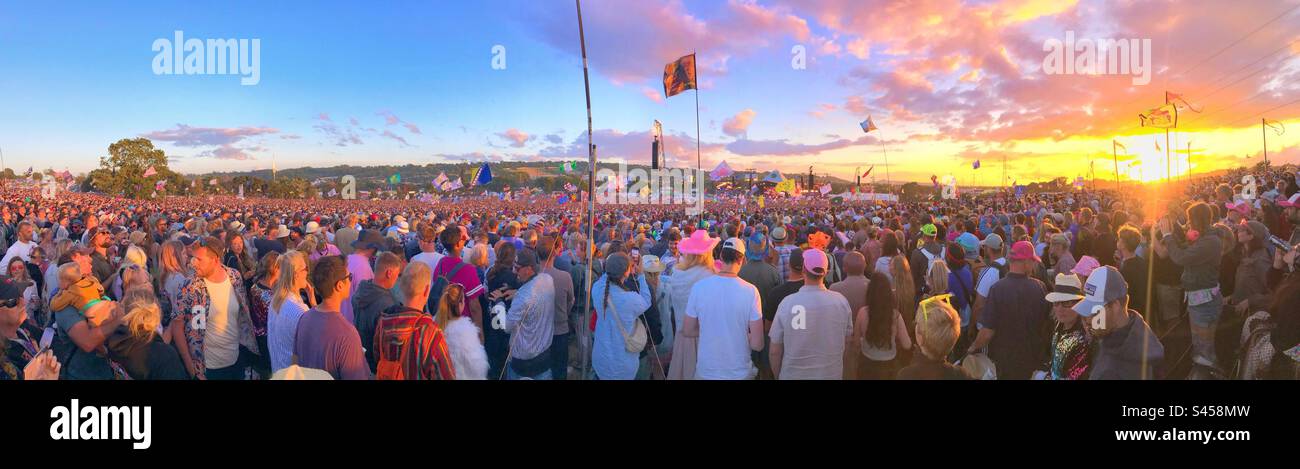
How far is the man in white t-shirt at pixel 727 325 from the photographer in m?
4.14

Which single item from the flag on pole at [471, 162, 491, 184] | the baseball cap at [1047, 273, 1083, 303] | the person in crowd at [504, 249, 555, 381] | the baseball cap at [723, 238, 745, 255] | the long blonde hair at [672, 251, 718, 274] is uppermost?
→ the flag on pole at [471, 162, 491, 184]

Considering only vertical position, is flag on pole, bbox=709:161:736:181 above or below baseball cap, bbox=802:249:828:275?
above

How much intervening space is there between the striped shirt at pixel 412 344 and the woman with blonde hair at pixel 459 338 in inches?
17.3

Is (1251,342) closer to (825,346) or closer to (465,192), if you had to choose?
(825,346)

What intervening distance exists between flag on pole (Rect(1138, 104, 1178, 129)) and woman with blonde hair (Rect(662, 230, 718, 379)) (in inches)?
935

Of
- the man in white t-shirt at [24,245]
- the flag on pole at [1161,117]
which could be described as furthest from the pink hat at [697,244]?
the flag on pole at [1161,117]

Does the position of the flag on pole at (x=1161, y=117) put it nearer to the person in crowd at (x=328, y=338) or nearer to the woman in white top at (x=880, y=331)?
the woman in white top at (x=880, y=331)

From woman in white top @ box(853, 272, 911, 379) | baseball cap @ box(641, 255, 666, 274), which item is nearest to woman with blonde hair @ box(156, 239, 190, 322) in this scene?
baseball cap @ box(641, 255, 666, 274)

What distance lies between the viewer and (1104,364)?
11.2 ft

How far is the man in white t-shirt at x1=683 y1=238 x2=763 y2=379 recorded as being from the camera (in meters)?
4.14

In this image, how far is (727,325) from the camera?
4.15 meters

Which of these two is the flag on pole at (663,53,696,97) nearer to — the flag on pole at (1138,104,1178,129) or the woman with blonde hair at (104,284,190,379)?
the woman with blonde hair at (104,284,190,379)

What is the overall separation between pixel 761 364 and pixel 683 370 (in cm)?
116
